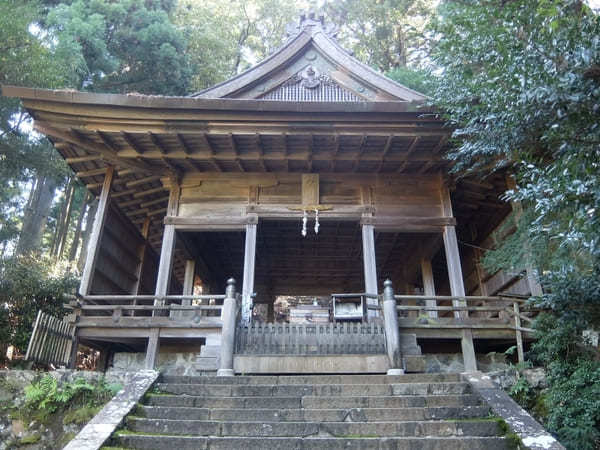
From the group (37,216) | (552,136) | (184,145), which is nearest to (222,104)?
(184,145)

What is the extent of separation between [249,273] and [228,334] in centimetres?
214

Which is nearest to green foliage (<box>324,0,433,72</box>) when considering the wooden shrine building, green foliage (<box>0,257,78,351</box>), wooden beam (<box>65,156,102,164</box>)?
the wooden shrine building

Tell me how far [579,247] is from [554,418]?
2173 millimetres

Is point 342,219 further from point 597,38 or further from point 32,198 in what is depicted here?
point 32,198

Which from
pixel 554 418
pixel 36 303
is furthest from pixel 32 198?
pixel 554 418

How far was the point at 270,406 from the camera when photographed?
5.14 metres

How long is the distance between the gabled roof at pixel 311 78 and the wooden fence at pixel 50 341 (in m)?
6.02

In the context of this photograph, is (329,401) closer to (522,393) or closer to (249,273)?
(522,393)

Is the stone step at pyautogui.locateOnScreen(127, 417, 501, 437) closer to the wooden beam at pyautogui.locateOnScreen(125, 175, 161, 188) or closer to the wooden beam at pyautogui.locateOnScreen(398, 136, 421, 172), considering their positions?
the wooden beam at pyautogui.locateOnScreen(398, 136, 421, 172)

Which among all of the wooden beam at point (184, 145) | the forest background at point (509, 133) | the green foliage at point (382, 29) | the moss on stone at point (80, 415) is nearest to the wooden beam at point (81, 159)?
the wooden beam at point (184, 145)

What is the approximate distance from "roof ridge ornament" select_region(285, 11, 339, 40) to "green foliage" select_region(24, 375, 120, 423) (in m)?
9.26

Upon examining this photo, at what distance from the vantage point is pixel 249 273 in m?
9.18

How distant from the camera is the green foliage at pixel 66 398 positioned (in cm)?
626

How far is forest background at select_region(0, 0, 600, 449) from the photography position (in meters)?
4.69
